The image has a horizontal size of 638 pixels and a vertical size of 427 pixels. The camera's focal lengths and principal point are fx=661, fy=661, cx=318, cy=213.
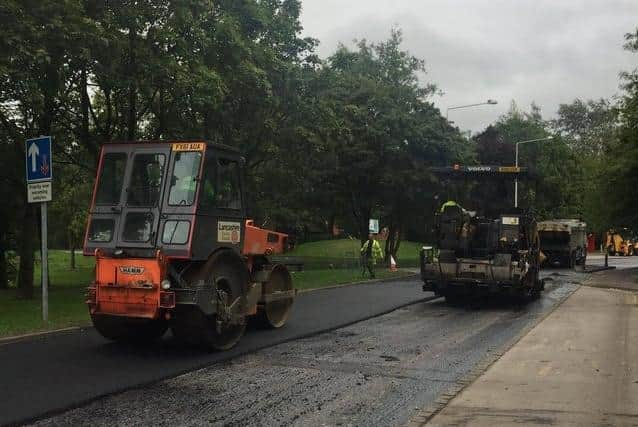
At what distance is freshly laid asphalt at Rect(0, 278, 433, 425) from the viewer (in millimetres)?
6311

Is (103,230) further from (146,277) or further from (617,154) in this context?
(617,154)

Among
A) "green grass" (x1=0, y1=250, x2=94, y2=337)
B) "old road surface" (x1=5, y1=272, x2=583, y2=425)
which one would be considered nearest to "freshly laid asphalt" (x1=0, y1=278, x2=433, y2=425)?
"old road surface" (x1=5, y1=272, x2=583, y2=425)

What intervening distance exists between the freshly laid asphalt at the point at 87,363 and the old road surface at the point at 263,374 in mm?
13

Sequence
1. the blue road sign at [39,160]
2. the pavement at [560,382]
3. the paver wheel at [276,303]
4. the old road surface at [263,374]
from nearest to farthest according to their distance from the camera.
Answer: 1. the pavement at [560,382]
2. the old road surface at [263,374]
3. the blue road sign at [39,160]
4. the paver wheel at [276,303]

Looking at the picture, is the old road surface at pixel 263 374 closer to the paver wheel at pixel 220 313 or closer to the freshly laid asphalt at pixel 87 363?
the freshly laid asphalt at pixel 87 363

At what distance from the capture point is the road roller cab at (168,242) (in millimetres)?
8344

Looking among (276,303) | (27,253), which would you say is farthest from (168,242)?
(27,253)

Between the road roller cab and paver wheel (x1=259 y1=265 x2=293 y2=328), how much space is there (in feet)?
4.34

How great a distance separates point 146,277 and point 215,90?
5.96 meters

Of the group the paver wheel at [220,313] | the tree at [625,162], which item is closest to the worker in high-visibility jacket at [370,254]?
the tree at [625,162]

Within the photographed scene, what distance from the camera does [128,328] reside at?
9305mm

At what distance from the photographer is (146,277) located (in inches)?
324

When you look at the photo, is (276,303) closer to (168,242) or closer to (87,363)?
(168,242)

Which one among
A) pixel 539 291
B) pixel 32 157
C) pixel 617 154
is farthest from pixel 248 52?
pixel 617 154
